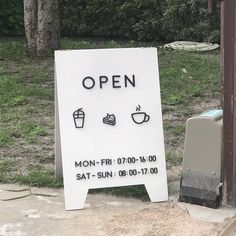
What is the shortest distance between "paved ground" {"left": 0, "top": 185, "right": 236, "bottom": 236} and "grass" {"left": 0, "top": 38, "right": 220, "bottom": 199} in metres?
0.27

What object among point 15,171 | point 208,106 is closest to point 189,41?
point 208,106

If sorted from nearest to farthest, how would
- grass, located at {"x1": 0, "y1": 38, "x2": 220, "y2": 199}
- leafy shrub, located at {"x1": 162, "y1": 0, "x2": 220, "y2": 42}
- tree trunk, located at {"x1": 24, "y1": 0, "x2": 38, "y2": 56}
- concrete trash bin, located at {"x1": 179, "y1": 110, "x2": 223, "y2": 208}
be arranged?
concrete trash bin, located at {"x1": 179, "y1": 110, "x2": 223, "y2": 208}, grass, located at {"x1": 0, "y1": 38, "x2": 220, "y2": 199}, tree trunk, located at {"x1": 24, "y1": 0, "x2": 38, "y2": 56}, leafy shrub, located at {"x1": 162, "y1": 0, "x2": 220, "y2": 42}

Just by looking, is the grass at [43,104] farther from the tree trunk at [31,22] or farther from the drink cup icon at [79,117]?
the drink cup icon at [79,117]

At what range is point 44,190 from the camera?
4715 millimetres

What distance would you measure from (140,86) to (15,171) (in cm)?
149

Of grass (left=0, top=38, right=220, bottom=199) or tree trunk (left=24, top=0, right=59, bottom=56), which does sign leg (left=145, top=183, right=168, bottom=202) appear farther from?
tree trunk (left=24, top=0, right=59, bottom=56)

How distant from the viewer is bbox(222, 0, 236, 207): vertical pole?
400cm

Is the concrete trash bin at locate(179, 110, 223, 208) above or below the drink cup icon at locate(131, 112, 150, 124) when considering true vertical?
below

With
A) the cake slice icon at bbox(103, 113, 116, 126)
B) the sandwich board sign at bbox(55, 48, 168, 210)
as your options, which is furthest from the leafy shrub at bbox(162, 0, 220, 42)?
the cake slice icon at bbox(103, 113, 116, 126)

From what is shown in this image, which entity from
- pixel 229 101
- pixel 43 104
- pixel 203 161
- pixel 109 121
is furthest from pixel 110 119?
pixel 43 104

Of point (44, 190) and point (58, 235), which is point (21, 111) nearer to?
point (44, 190)

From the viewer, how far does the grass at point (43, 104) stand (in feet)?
17.2

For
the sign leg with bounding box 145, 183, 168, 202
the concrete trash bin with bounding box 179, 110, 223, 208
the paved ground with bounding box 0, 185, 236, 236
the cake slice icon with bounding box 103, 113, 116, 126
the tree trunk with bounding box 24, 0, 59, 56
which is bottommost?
the paved ground with bounding box 0, 185, 236, 236

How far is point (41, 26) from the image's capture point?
34.9 ft
